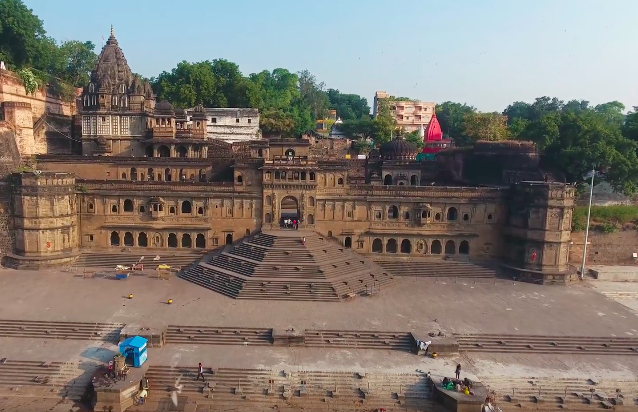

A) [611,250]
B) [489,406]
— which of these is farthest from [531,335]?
[611,250]

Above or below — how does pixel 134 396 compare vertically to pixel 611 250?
below

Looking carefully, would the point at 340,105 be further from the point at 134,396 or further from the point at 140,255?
the point at 134,396

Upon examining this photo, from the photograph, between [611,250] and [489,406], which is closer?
[489,406]

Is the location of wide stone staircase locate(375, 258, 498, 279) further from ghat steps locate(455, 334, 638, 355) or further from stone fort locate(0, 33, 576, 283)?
ghat steps locate(455, 334, 638, 355)

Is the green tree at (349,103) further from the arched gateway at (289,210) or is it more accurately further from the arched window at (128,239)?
the arched window at (128,239)

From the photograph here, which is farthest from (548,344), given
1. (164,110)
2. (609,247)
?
(164,110)

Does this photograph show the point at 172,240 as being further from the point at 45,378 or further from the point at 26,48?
the point at 26,48
